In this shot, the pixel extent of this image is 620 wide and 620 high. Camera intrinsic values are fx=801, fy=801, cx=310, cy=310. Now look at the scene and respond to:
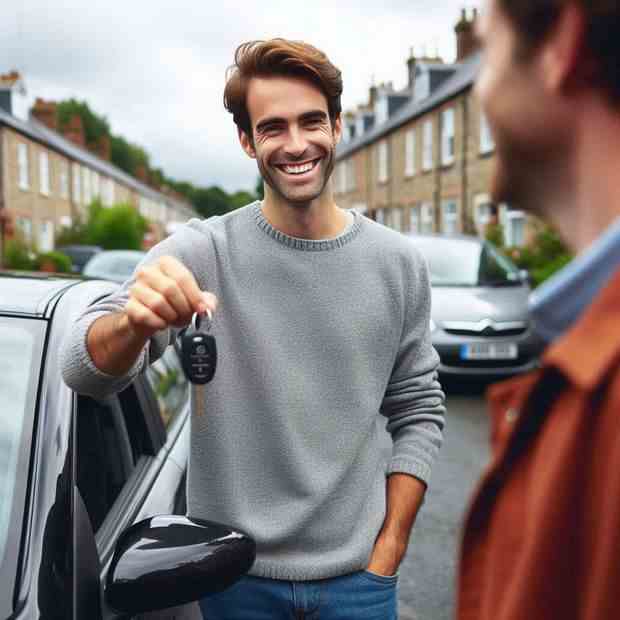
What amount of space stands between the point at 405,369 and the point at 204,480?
0.60m

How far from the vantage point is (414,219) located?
29891 mm

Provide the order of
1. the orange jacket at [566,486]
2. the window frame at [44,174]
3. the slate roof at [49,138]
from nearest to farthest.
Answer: the orange jacket at [566,486]
the slate roof at [49,138]
the window frame at [44,174]

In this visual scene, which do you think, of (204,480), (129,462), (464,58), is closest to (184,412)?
(129,462)

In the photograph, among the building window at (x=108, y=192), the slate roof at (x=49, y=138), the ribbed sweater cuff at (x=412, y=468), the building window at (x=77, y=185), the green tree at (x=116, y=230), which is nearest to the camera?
the ribbed sweater cuff at (x=412, y=468)

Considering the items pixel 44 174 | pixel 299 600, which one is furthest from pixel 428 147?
pixel 299 600

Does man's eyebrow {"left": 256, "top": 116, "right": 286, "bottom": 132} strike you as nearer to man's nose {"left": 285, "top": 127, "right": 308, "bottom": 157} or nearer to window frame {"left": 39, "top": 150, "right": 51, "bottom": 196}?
man's nose {"left": 285, "top": 127, "right": 308, "bottom": 157}

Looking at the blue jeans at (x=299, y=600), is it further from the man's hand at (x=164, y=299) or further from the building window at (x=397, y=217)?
the building window at (x=397, y=217)

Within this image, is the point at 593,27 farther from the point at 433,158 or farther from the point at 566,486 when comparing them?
the point at 433,158

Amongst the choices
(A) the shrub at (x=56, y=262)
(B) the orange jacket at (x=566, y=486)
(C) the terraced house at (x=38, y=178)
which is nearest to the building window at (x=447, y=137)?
(C) the terraced house at (x=38, y=178)

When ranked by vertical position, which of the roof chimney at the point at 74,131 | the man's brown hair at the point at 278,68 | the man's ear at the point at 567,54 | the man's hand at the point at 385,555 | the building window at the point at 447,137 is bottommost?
the man's hand at the point at 385,555

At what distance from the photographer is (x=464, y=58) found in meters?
28.2

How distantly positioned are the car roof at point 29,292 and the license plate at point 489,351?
6.19 metres

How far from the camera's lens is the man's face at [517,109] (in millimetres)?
818

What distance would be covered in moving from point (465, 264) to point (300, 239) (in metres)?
7.73
